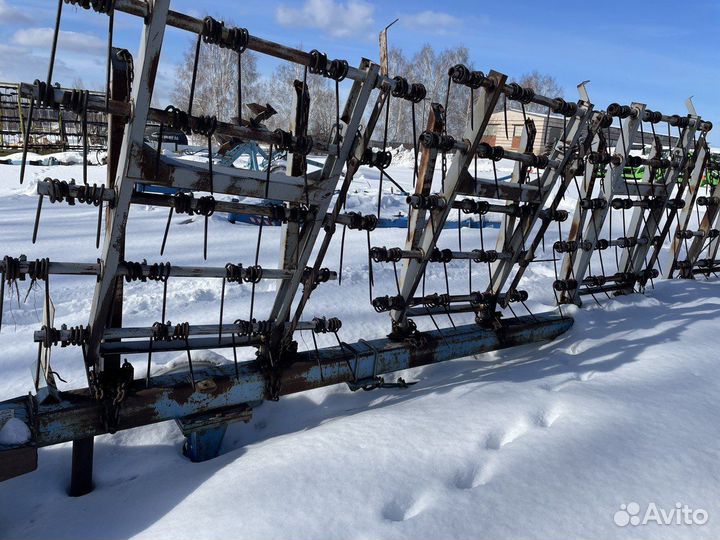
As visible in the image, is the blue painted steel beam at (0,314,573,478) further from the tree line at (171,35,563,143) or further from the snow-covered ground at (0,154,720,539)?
the tree line at (171,35,563,143)

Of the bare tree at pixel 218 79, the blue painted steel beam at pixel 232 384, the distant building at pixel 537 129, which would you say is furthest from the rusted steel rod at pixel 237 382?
the bare tree at pixel 218 79

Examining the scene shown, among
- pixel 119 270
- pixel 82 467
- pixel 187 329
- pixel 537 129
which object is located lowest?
pixel 82 467

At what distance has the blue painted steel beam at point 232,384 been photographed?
8.04 ft

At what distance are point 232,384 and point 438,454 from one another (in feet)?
3.74

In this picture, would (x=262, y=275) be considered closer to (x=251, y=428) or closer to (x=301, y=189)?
(x=301, y=189)

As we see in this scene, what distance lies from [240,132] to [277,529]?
1.60 metres

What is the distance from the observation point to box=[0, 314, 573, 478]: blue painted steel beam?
2.45 m

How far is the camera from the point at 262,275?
2.76 metres

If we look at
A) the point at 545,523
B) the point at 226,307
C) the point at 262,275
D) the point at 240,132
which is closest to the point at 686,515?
the point at 545,523

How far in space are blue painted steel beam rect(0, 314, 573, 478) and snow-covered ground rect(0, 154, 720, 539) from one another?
20 centimetres

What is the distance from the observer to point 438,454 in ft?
7.82

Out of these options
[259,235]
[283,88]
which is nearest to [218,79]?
[283,88]

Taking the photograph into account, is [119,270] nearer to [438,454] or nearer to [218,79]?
[438,454]

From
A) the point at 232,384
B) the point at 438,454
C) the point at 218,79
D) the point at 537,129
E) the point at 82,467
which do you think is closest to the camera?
the point at 438,454
